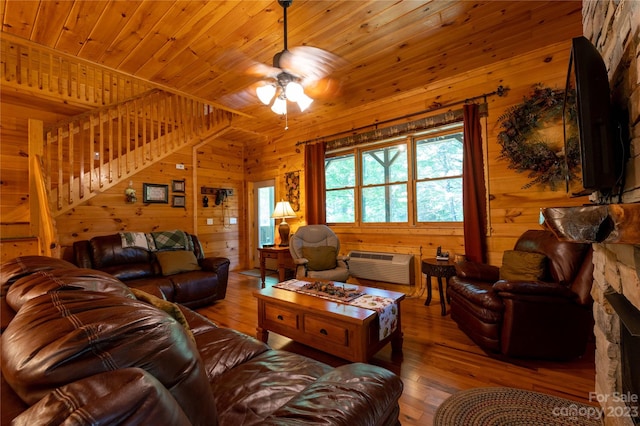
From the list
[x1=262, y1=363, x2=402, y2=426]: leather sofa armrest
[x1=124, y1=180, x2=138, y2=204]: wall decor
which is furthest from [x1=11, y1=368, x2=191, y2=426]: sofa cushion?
[x1=124, y1=180, x2=138, y2=204]: wall decor

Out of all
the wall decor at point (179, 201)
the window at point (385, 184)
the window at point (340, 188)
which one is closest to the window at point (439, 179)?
the window at point (385, 184)

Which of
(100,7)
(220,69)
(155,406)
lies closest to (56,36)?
(100,7)

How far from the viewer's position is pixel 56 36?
2557 millimetres

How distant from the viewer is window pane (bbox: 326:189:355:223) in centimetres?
458

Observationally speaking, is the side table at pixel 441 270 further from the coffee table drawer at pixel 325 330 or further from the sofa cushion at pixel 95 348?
the sofa cushion at pixel 95 348

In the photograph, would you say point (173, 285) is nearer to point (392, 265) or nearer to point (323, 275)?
point (323, 275)

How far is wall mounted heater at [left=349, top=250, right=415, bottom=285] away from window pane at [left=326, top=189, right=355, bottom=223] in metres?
0.66

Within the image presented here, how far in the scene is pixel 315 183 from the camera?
4676 mm

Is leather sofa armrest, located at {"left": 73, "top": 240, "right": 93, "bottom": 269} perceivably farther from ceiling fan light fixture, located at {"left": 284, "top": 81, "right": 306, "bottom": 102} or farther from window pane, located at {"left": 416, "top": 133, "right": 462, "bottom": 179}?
window pane, located at {"left": 416, "top": 133, "right": 462, "bottom": 179}

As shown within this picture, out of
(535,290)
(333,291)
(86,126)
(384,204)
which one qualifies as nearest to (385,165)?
(384,204)

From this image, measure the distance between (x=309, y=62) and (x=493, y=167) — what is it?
242cm

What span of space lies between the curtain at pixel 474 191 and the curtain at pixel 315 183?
84.3 inches

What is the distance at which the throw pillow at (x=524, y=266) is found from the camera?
2.44m

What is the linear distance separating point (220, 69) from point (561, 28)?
3373 millimetres
